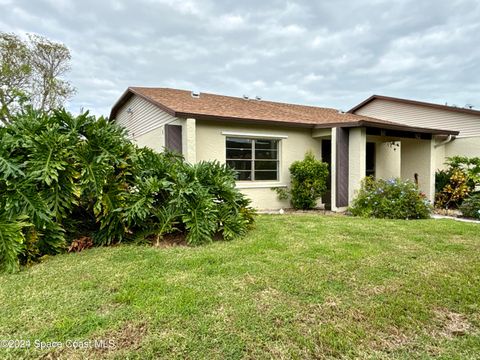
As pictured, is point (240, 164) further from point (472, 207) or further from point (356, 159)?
point (472, 207)

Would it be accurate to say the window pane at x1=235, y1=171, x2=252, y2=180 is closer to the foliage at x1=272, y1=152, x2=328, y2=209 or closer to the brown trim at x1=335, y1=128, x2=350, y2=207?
the foliage at x1=272, y1=152, x2=328, y2=209

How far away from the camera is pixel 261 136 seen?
898cm

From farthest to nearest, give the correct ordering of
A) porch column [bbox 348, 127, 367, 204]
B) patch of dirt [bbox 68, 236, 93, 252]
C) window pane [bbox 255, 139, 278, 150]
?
window pane [bbox 255, 139, 278, 150]
porch column [bbox 348, 127, 367, 204]
patch of dirt [bbox 68, 236, 93, 252]

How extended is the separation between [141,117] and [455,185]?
12.0 meters

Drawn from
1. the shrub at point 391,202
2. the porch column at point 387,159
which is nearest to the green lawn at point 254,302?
the shrub at point 391,202

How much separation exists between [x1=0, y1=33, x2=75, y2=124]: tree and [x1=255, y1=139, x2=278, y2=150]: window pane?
556 inches

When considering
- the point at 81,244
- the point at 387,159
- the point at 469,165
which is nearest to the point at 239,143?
the point at 81,244

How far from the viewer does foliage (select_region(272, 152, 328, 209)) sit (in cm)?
881

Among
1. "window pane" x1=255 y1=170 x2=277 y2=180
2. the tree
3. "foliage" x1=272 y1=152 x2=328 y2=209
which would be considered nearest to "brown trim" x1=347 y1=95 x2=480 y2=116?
"foliage" x1=272 y1=152 x2=328 y2=209

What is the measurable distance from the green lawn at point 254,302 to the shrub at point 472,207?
4.15m

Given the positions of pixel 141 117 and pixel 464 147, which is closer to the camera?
pixel 141 117

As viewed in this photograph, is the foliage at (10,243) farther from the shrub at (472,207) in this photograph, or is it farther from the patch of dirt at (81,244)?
the shrub at (472,207)

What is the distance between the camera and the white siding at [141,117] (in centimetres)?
918

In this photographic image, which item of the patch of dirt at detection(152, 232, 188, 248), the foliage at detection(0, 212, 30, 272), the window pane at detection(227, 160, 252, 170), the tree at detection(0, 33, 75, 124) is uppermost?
the tree at detection(0, 33, 75, 124)
